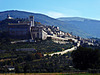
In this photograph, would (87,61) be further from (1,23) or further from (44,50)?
(1,23)

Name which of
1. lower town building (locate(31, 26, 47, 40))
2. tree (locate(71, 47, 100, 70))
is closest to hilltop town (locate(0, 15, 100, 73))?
lower town building (locate(31, 26, 47, 40))

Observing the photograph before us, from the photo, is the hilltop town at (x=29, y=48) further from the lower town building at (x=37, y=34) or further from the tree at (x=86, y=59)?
the tree at (x=86, y=59)

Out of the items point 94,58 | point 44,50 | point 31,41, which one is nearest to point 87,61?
point 94,58

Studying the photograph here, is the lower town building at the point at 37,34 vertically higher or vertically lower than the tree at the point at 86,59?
lower

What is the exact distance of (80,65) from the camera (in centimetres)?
4319

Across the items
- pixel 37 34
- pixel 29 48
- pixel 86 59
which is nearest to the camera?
pixel 86 59

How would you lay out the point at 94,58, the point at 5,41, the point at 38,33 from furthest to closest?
the point at 38,33, the point at 5,41, the point at 94,58

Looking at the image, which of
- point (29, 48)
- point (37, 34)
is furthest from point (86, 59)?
point (37, 34)

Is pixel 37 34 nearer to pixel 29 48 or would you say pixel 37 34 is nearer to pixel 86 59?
pixel 29 48

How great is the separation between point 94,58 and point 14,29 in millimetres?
57892

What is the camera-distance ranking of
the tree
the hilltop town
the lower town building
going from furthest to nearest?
1. the lower town building
2. the hilltop town
3. the tree

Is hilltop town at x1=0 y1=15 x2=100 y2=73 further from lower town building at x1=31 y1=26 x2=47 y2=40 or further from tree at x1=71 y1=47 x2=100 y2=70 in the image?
tree at x1=71 y1=47 x2=100 y2=70

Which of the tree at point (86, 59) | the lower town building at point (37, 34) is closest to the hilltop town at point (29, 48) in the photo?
the lower town building at point (37, 34)

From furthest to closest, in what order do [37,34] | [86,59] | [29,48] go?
[37,34] < [29,48] < [86,59]
